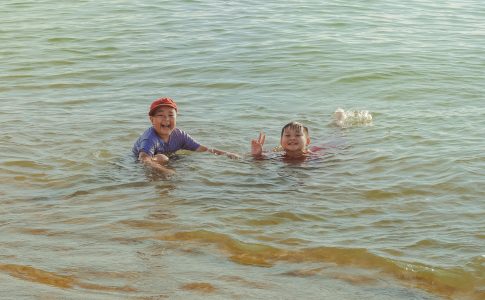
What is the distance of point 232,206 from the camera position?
700 centimetres

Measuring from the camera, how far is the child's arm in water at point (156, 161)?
8.07m

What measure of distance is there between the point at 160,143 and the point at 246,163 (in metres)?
0.91

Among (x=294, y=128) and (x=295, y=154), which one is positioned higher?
(x=294, y=128)

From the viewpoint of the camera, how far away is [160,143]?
28.4ft

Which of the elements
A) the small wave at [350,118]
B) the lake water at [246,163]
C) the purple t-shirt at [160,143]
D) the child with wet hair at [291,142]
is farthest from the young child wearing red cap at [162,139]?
the small wave at [350,118]

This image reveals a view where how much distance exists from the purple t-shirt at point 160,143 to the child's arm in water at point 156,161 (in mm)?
65

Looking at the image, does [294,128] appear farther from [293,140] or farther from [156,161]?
[156,161]

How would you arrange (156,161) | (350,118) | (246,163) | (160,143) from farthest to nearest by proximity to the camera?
(350,118), (160,143), (246,163), (156,161)

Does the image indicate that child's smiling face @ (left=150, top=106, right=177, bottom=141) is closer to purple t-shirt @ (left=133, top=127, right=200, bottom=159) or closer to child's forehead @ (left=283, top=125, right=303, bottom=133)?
purple t-shirt @ (left=133, top=127, right=200, bottom=159)

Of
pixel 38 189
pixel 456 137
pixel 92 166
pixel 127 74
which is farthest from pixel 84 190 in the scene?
pixel 127 74

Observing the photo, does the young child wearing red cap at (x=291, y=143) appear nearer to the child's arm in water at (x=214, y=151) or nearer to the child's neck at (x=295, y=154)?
the child's neck at (x=295, y=154)

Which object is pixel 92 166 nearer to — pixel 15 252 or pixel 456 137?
pixel 15 252

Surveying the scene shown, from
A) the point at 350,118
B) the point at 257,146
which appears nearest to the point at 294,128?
the point at 257,146

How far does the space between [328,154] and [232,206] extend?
2.17 m
